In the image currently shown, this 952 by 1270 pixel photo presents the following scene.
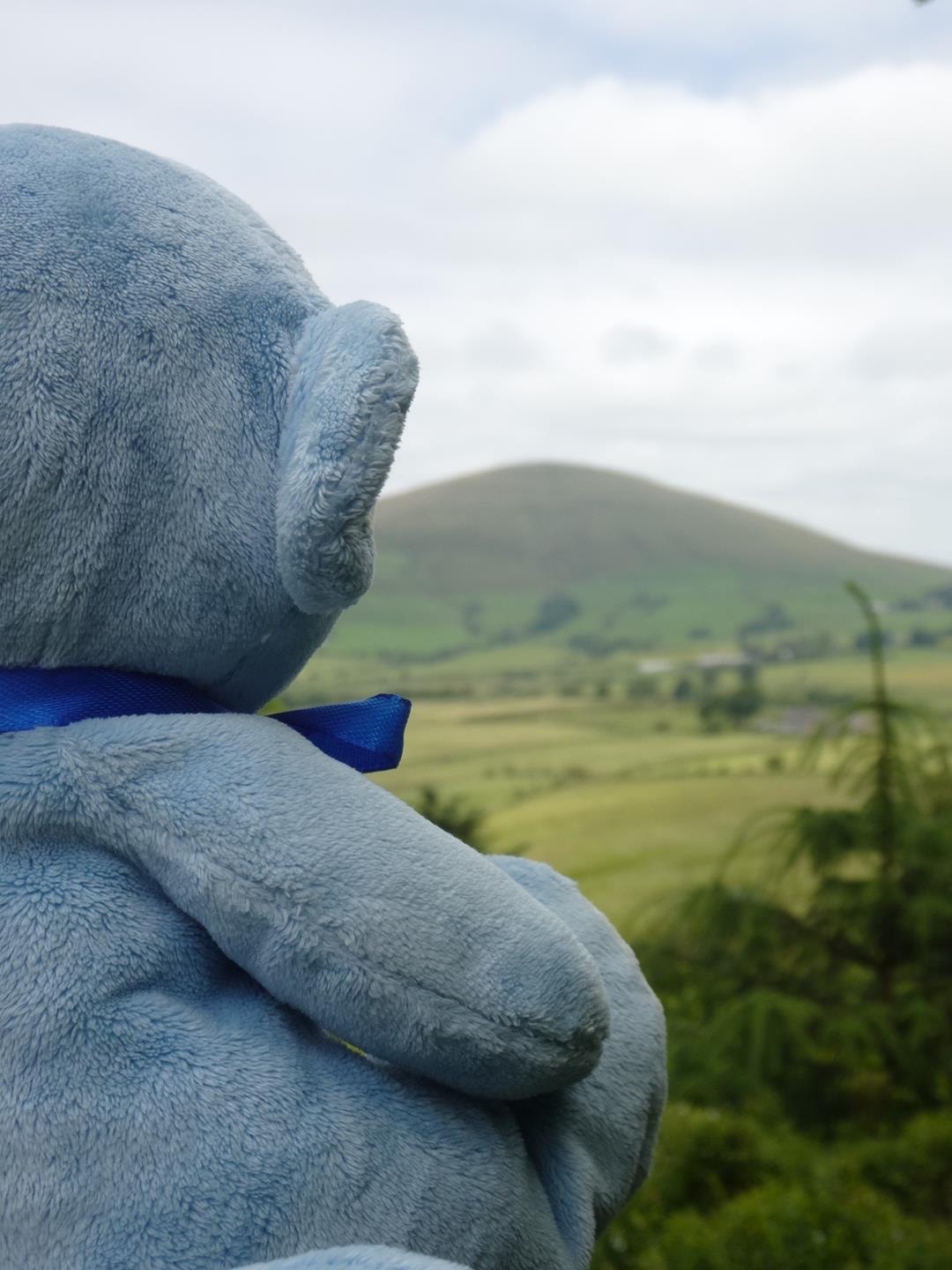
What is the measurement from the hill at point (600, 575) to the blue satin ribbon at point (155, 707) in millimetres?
2945

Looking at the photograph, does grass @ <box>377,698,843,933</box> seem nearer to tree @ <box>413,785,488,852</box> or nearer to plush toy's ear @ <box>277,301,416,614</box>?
tree @ <box>413,785,488,852</box>

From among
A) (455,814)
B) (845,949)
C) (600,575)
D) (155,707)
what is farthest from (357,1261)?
(600,575)

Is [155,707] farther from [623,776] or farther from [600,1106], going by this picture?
[623,776]

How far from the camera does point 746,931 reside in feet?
9.67

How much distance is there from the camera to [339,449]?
57 centimetres

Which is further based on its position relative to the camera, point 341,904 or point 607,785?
point 607,785

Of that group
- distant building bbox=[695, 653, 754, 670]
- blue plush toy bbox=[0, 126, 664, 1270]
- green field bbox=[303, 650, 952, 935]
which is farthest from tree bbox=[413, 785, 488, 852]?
blue plush toy bbox=[0, 126, 664, 1270]

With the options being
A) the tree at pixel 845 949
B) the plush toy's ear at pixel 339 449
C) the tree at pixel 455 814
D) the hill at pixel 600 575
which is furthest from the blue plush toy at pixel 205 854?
the hill at pixel 600 575

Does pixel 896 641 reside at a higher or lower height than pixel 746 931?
higher

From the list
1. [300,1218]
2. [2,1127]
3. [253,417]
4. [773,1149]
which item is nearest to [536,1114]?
[300,1218]

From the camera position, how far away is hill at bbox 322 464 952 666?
4254 millimetres

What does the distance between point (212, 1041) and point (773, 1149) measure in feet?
7.43

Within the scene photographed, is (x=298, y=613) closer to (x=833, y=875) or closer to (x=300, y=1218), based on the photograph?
(x=300, y=1218)

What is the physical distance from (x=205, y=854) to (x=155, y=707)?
91 mm
